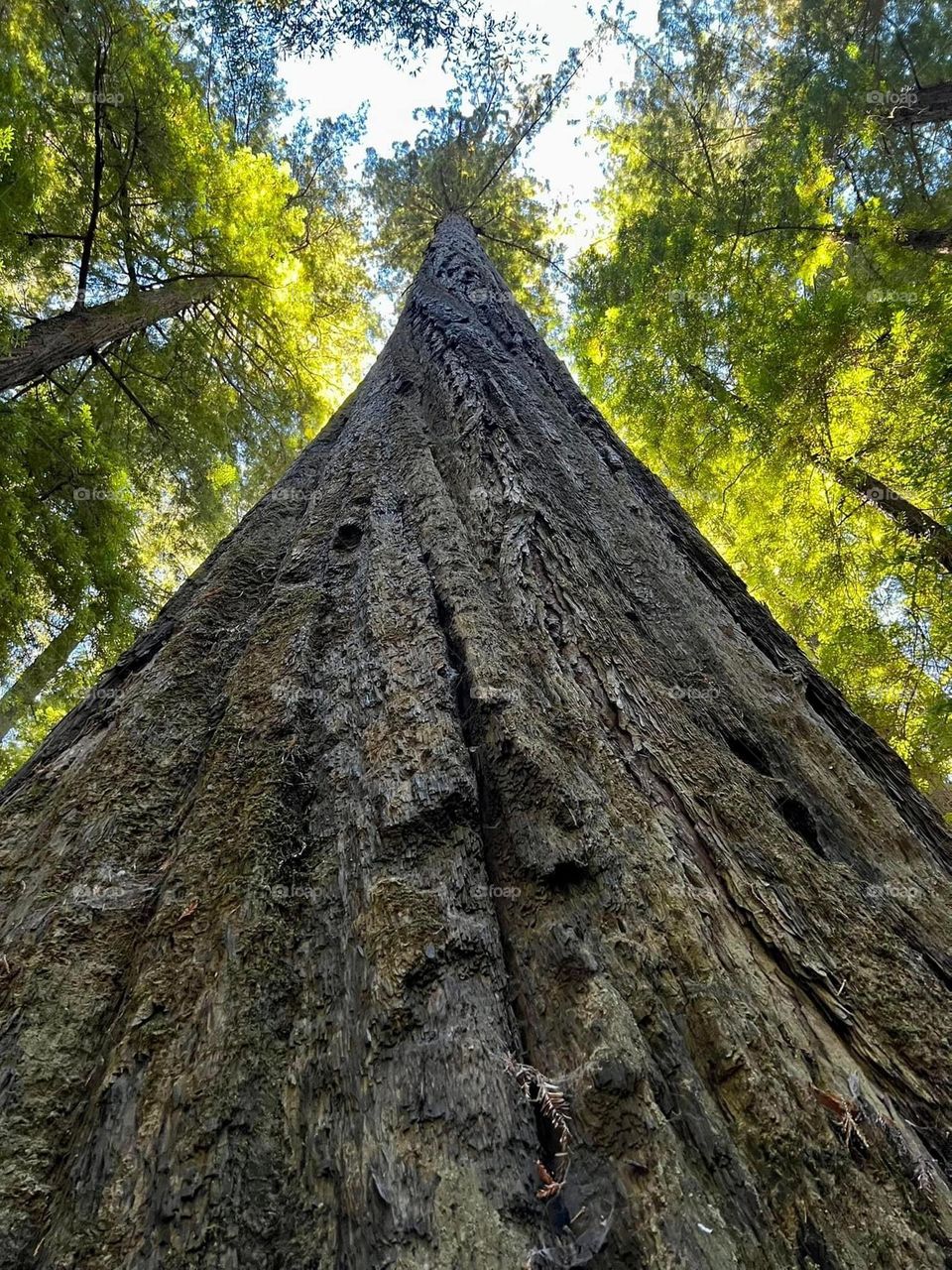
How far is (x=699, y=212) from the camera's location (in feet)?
26.9

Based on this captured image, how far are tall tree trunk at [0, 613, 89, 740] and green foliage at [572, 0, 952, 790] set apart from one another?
7090mm

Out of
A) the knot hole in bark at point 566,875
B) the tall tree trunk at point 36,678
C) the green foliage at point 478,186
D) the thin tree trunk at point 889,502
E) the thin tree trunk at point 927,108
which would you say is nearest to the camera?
the knot hole in bark at point 566,875

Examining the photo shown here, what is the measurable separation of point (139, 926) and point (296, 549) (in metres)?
1.48

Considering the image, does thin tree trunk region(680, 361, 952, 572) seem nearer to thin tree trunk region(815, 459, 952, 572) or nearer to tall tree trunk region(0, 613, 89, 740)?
thin tree trunk region(815, 459, 952, 572)

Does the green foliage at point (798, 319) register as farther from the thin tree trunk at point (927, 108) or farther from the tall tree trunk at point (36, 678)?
the tall tree trunk at point (36, 678)

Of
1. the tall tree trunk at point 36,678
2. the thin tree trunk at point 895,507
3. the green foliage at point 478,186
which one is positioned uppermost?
the green foliage at point 478,186

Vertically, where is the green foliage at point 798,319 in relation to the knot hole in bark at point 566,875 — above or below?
above

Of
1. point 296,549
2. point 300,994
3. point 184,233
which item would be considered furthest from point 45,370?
point 300,994

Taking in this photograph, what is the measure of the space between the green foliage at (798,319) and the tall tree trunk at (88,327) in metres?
5.24

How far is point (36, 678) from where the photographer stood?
619 centimetres

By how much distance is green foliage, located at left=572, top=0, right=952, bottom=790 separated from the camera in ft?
19.4

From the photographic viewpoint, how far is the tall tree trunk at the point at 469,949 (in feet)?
2.91

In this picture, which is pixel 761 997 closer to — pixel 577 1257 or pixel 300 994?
pixel 577 1257

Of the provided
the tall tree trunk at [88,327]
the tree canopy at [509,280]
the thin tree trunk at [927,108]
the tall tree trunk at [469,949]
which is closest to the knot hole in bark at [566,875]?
the tall tree trunk at [469,949]
